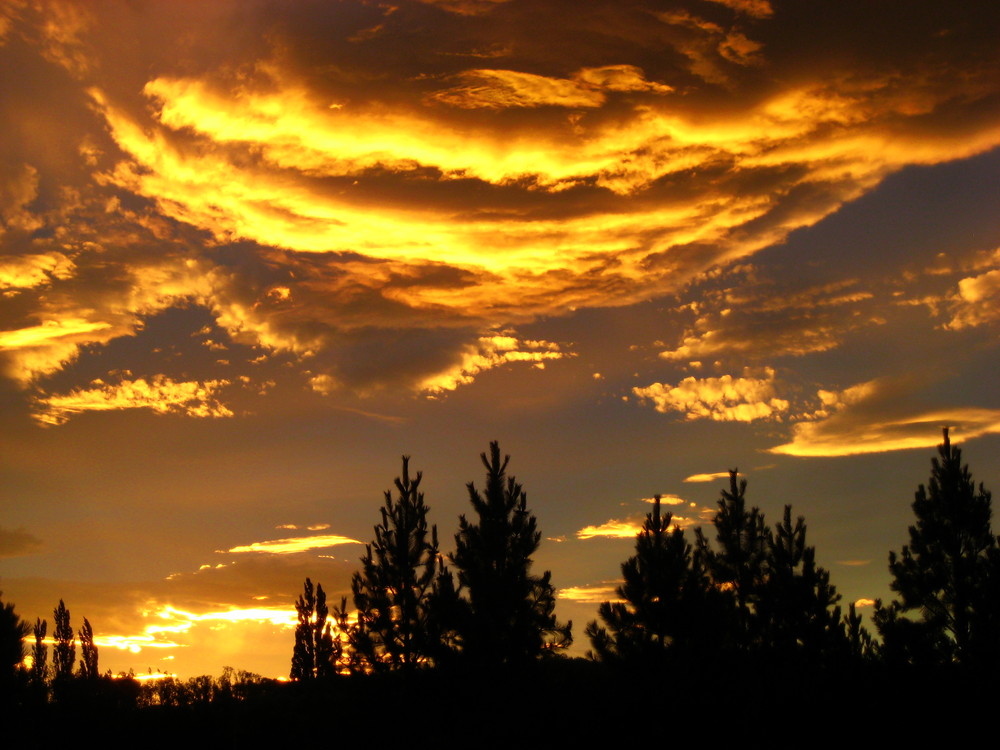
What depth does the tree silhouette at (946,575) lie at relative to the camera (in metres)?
25.2

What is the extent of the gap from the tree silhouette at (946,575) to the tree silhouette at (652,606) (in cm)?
563

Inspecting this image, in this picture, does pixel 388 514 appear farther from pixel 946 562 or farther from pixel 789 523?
pixel 946 562

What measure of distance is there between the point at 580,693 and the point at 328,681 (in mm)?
12584

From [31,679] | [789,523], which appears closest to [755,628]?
[789,523]

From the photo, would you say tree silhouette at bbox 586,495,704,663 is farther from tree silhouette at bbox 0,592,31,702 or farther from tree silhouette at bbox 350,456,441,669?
tree silhouette at bbox 0,592,31,702

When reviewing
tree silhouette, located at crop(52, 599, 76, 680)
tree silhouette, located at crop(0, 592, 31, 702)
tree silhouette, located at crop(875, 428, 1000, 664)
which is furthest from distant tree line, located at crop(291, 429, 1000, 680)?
tree silhouette, located at crop(52, 599, 76, 680)

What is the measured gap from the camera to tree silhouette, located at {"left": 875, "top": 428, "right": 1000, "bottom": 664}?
25.2m

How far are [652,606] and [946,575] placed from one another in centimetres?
864

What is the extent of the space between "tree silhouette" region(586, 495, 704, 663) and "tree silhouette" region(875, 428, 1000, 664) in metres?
5.63

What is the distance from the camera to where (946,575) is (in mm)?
26406

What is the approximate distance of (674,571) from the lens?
27.6m

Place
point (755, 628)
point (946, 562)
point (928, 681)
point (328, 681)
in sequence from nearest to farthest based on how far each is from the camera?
point (928, 681), point (946, 562), point (755, 628), point (328, 681)

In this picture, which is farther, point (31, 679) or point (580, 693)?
point (31, 679)

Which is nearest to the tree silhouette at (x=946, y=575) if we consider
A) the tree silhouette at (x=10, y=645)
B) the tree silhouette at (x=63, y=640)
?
the tree silhouette at (x=10, y=645)
